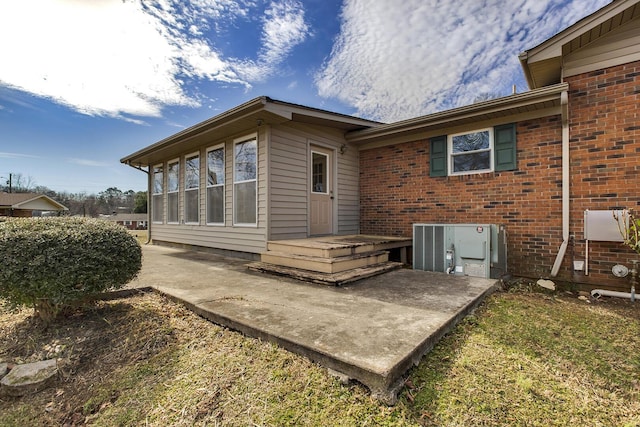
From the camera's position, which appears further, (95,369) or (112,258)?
(112,258)

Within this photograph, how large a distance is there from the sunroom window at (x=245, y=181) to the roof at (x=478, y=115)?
255 cm

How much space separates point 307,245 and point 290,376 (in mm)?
3010

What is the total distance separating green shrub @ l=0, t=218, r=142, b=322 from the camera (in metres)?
2.57

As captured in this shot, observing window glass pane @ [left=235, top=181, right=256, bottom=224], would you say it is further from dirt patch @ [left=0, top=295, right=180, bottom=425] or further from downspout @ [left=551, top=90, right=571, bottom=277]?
downspout @ [left=551, top=90, right=571, bottom=277]

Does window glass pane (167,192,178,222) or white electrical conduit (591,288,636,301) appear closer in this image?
white electrical conduit (591,288,636,301)

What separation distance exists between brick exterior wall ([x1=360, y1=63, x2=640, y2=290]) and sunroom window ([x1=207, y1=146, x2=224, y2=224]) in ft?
14.8

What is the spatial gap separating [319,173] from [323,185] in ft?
0.98

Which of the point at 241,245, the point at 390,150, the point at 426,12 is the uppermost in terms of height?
the point at 426,12

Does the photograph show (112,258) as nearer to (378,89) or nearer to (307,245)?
(307,245)

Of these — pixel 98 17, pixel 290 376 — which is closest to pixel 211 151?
pixel 98 17

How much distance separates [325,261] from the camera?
14.5 feet

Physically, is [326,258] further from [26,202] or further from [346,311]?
[26,202]

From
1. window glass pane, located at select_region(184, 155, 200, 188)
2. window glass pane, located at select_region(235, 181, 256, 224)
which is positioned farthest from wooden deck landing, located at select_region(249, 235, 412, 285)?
window glass pane, located at select_region(184, 155, 200, 188)

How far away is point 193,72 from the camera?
10898 millimetres
